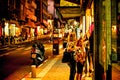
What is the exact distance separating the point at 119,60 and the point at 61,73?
24.9 feet

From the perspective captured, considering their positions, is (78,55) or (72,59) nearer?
(78,55)

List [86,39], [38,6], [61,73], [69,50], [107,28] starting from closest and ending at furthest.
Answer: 1. [107,28]
2. [69,50]
3. [86,39]
4. [61,73]
5. [38,6]

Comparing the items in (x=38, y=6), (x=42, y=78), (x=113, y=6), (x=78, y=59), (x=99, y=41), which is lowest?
(x=42, y=78)

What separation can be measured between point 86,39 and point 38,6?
10314 centimetres

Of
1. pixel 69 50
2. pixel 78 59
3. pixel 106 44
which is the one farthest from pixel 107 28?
pixel 69 50

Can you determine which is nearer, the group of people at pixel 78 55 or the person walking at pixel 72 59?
the group of people at pixel 78 55

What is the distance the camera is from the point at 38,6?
113 metres

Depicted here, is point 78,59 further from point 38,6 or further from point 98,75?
point 38,6

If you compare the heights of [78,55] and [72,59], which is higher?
[78,55]

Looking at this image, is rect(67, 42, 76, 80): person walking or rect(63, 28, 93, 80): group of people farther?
rect(67, 42, 76, 80): person walking

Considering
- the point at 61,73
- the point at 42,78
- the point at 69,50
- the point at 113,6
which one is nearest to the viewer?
the point at 113,6

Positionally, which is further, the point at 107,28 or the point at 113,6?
the point at 113,6

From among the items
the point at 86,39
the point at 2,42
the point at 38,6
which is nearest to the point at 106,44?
the point at 86,39

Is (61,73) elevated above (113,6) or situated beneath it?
situated beneath
